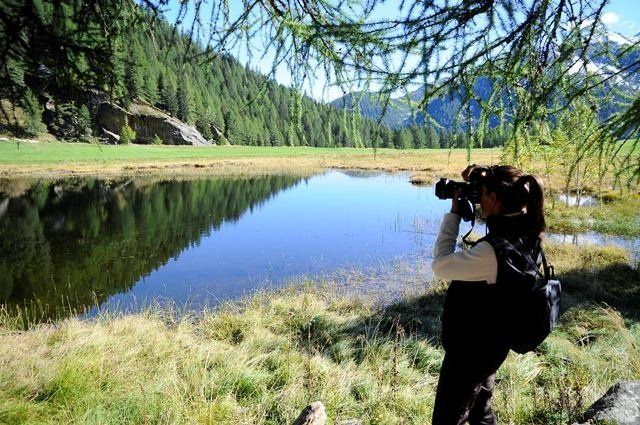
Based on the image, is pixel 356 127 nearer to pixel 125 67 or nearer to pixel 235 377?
pixel 125 67

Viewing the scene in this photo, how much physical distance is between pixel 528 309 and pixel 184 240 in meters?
12.8

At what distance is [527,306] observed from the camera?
1.87 metres

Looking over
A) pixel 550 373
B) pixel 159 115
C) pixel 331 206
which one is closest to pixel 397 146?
pixel 159 115

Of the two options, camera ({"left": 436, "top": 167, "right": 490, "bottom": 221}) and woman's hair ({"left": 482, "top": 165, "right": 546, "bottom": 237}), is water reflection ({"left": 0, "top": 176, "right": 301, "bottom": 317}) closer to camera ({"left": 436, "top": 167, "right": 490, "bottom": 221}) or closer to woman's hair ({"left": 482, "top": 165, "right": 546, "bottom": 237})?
camera ({"left": 436, "top": 167, "right": 490, "bottom": 221})

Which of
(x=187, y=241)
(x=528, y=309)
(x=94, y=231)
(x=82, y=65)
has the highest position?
(x=82, y=65)

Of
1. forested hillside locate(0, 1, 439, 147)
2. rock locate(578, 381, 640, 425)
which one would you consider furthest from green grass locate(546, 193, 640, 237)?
forested hillside locate(0, 1, 439, 147)

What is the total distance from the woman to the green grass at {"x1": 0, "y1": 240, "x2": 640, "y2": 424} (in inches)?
35.1

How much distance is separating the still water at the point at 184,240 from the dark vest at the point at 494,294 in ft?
21.3

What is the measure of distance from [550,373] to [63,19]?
16.2 feet

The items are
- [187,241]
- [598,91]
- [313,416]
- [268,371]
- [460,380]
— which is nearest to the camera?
[460,380]

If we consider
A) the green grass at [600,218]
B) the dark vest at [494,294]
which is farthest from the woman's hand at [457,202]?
the green grass at [600,218]

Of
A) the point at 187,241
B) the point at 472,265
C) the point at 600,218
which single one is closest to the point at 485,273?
the point at 472,265

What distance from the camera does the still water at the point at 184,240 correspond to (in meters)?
9.08

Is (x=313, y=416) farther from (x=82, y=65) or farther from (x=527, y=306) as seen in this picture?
(x=82, y=65)
